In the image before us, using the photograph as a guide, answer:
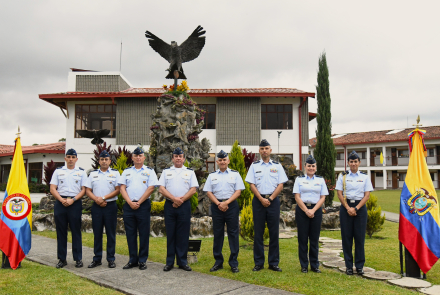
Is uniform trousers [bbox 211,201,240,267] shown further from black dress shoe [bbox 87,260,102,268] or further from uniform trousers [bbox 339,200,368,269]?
black dress shoe [bbox 87,260,102,268]

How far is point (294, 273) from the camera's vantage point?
5.18 metres

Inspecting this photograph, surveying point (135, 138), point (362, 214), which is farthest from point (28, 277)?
point (135, 138)

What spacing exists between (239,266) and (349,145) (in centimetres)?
3610

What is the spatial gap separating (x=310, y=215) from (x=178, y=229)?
203cm

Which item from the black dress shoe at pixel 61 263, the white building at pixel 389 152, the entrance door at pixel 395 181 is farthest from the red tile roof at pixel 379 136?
the black dress shoe at pixel 61 263

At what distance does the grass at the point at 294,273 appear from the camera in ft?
14.6

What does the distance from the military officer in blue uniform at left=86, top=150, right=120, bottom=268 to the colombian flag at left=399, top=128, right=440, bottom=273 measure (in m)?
4.45

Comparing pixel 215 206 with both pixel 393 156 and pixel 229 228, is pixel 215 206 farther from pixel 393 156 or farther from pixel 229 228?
pixel 393 156

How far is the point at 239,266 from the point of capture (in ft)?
18.8

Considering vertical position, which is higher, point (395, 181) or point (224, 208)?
point (224, 208)

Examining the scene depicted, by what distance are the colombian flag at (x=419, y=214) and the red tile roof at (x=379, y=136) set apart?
3249 cm

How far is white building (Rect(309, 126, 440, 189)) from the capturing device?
3506cm

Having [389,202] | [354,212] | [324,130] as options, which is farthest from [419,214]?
[389,202]

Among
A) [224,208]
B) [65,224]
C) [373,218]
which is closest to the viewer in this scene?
[224,208]
